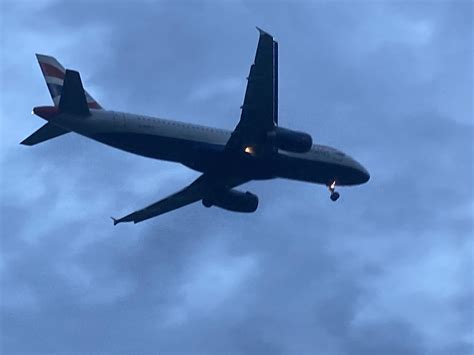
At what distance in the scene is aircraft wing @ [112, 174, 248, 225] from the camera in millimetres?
92312

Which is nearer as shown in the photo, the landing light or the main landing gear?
the landing light

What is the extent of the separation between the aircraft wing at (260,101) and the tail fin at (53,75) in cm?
1109

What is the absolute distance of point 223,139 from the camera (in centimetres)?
8794

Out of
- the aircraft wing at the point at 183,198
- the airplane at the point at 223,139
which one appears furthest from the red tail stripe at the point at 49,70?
the aircraft wing at the point at 183,198

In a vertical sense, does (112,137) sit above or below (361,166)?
below

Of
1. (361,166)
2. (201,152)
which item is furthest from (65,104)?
(361,166)

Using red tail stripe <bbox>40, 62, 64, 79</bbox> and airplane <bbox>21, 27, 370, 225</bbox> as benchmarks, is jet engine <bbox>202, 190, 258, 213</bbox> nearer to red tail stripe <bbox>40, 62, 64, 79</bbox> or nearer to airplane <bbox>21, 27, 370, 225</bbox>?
airplane <bbox>21, 27, 370, 225</bbox>

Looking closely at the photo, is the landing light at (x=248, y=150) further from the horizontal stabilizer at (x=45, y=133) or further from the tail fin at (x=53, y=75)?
the horizontal stabilizer at (x=45, y=133)

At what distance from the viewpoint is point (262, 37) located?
7875cm

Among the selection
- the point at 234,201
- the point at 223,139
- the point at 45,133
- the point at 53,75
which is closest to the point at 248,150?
the point at 223,139

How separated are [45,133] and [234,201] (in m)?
16.2

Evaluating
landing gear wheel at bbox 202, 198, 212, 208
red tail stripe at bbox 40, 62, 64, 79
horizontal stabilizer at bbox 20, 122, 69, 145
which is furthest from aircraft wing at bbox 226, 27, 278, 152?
red tail stripe at bbox 40, 62, 64, 79

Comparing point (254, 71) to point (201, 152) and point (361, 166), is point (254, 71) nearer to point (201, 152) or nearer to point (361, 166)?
point (201, 152)

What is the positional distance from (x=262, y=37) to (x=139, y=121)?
424 inches
